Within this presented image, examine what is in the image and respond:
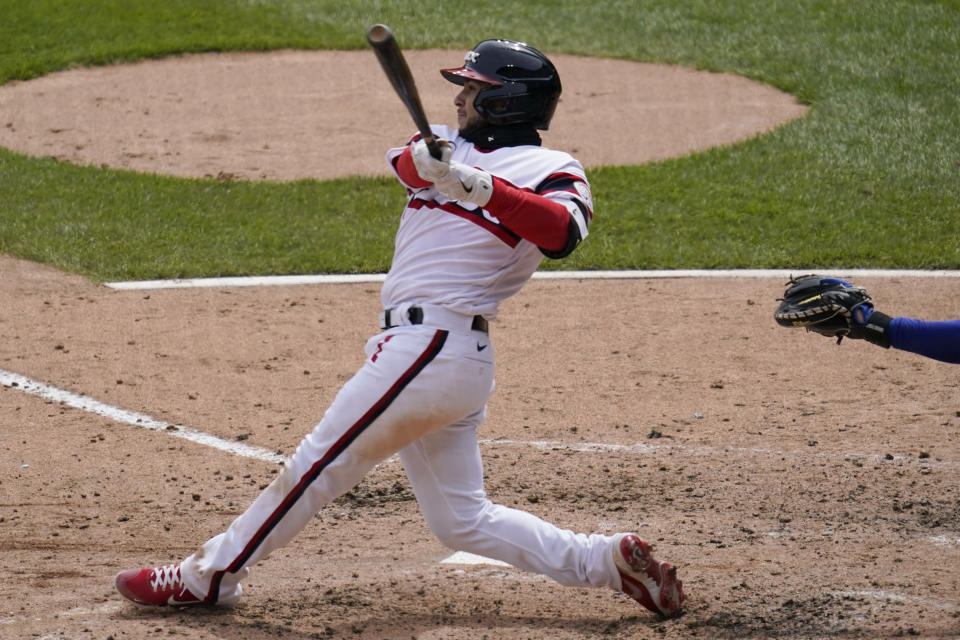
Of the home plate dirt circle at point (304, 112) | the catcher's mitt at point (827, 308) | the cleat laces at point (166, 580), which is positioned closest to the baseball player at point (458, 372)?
the cleat laces at point (166, 580)

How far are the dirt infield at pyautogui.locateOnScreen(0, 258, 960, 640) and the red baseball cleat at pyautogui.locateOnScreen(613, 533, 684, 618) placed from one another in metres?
0.08

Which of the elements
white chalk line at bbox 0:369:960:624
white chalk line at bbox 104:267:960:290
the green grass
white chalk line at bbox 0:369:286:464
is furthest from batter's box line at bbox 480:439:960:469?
the green grass

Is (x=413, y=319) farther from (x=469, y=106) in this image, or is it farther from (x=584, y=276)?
(x=584, y=276)

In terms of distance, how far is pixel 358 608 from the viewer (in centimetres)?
421

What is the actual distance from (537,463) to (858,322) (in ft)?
5.95

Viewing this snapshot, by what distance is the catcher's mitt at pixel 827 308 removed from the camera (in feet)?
14.1

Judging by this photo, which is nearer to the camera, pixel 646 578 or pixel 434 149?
pixel 434 149

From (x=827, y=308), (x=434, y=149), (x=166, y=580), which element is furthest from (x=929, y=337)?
(x=166, y=580)

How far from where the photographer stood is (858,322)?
14.1 feet

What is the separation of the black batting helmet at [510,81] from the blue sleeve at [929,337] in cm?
145

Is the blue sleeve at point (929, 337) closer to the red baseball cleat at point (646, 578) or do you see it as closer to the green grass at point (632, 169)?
the red baseball cleat at point (646, 578)

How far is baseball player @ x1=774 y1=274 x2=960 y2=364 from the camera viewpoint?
13.7 feet

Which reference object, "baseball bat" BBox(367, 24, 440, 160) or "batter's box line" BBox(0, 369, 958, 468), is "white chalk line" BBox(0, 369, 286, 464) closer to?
"batter's box line" BBox(0, 369, 958, 468)

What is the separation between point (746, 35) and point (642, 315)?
23.4ft
